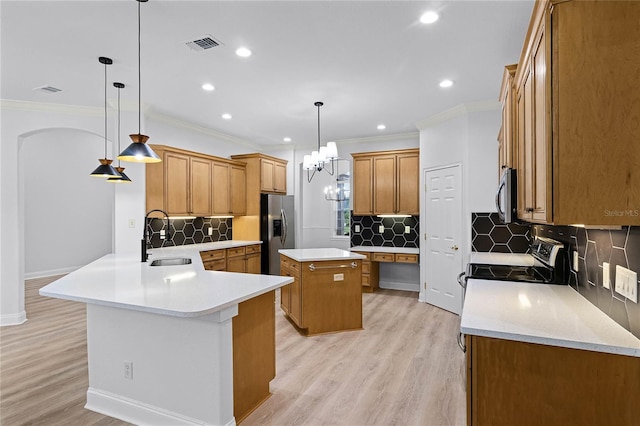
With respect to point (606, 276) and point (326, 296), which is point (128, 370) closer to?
point (326, 296)

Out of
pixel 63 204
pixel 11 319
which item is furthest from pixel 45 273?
pixel 11 319

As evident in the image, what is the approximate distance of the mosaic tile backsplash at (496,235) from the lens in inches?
159

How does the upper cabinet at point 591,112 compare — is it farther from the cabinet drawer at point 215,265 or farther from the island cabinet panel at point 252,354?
the cabinet drawer at point 215,265

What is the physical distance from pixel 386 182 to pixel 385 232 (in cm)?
93

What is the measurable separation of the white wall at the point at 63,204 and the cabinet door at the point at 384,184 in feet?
18.0

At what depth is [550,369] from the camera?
136cm

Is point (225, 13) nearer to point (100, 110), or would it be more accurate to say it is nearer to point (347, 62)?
point (347, 62)

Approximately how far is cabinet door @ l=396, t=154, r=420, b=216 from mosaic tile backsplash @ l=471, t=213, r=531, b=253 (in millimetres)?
1303

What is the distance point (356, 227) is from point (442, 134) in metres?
2.28

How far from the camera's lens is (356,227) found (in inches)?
247

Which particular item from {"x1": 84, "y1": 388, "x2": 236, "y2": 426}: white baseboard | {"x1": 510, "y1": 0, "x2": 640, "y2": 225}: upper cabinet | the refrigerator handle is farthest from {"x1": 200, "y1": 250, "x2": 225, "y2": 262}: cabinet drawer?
{"x1": 510, "y1": 0, "x2": 640, "y2": 225}: upper cabinet

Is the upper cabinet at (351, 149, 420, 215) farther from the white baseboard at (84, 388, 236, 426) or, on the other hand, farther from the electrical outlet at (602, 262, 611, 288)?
the white baseboard at (84, 388, 236, 426)

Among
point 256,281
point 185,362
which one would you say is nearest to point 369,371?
point 256,281

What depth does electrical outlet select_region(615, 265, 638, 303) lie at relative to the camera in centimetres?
136
